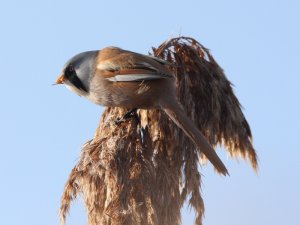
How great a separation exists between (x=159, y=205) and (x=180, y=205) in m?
0.17

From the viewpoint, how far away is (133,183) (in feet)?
12.2

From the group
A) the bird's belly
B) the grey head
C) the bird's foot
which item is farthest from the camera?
the grey head

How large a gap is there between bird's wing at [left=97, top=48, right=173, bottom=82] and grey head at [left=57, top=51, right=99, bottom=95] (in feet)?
0.28

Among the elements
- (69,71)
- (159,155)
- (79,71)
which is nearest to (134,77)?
(79,71)

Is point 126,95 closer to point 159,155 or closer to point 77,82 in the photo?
point 77,82

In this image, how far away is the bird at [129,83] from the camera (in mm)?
4238

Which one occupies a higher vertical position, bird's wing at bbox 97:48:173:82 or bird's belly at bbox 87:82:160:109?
bird's wing at bbox 97:48:173:82

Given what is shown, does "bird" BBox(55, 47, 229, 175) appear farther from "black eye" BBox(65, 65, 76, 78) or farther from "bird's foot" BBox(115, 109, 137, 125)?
"bird's foot" BBox(115, 109, 137, 125)

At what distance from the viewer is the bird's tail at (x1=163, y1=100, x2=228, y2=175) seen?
415cm

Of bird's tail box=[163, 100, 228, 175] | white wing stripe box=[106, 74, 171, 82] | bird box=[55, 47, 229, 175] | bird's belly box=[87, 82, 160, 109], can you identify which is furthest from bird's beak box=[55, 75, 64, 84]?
bird's tail box=[163, 100, 228, 175]

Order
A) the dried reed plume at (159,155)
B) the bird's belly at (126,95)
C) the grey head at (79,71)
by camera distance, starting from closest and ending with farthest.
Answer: the dried reed plume at (159,155) < the bird's belly at (126,95) < the grey head at (79,71)

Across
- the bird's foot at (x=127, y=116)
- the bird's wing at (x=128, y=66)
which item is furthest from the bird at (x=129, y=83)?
the bird's foot at (x=127, y=116)

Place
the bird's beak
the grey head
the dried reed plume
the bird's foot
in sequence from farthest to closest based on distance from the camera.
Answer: the bird's beak
the grey head
the bird's foot
the dried reed plume

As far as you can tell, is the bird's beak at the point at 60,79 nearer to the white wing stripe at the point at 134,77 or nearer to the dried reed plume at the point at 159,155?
the white wing stripe at the point at 134,77
